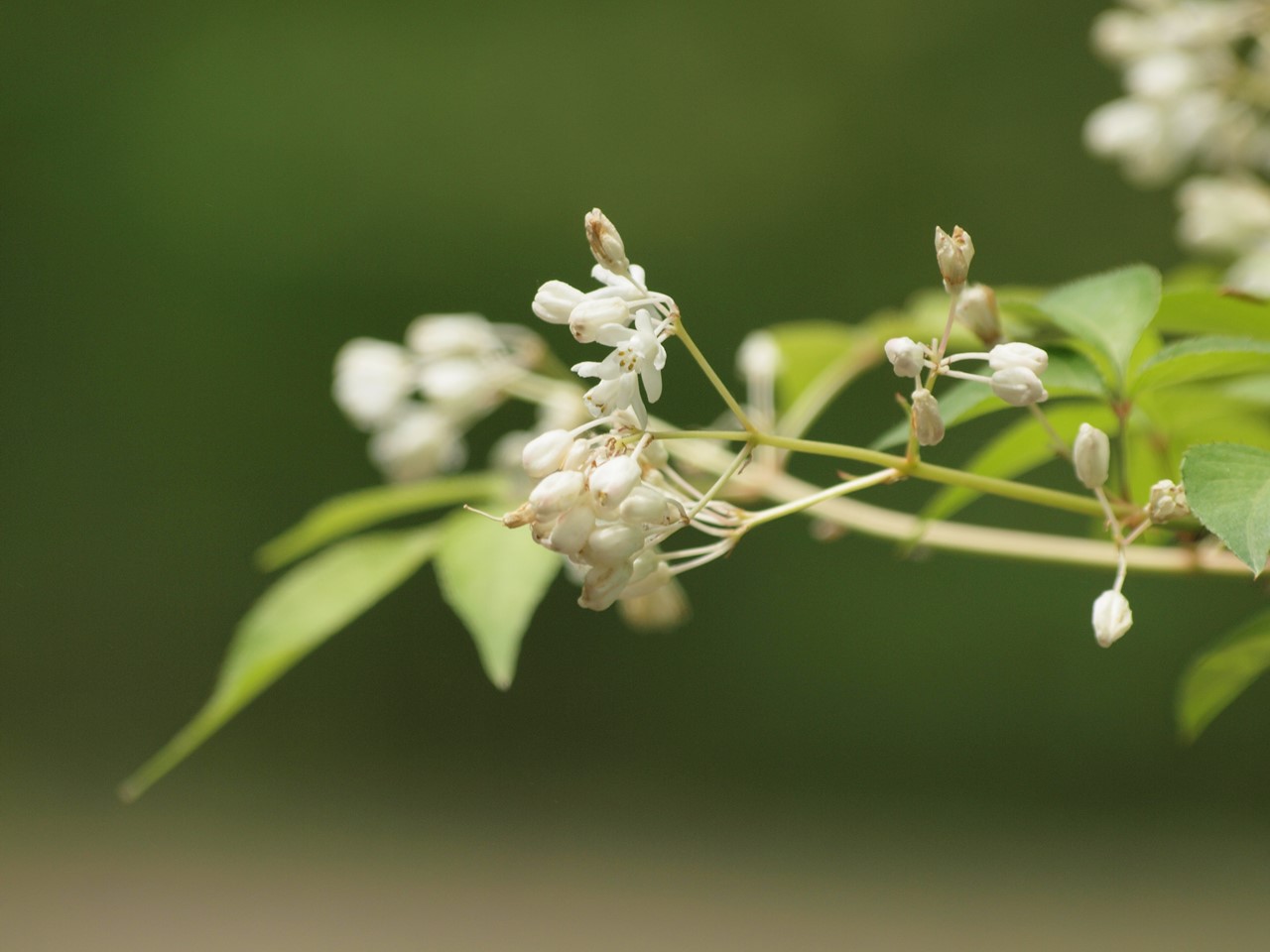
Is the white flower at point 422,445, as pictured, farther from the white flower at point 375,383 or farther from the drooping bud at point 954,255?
the drooping bud at point 954,255

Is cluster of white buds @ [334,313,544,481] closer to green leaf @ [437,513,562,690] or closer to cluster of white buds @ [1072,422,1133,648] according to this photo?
green leaf @ [437,513,562,690]

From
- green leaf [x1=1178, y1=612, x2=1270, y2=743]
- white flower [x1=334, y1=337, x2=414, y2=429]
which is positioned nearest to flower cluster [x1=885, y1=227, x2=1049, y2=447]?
green leaf [x1=1178, y1=612, x2=1270, y2=743]

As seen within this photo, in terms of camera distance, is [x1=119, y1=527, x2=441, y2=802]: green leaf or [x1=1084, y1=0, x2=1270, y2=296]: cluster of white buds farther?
[x1=1084, y1=0, x2=1270, y2=296]: cluster of white buds

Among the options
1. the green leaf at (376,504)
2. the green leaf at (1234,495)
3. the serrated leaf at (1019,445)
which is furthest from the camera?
the green leaf at (376,504)

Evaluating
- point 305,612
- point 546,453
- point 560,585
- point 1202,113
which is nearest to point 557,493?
point 546,453

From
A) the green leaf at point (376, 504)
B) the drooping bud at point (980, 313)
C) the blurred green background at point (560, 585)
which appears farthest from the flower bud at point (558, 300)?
the blurred green background at point (560, 585)

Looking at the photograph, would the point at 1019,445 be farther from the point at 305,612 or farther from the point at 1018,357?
the point at 305,612

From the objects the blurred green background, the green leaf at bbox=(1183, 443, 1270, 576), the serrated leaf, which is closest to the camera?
the green leaf at bbox=(1183, 443, 1270, 576)
